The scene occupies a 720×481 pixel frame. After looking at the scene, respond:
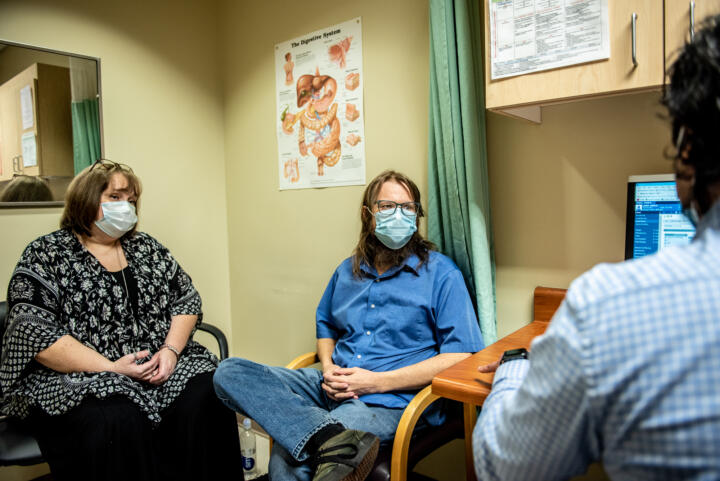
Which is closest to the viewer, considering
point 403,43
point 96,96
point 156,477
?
point 156,477

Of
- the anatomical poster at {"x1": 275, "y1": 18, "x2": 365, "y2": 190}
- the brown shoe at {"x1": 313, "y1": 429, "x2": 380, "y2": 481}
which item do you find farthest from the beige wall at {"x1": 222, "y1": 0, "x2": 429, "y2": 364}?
the brown shoe at {"x1": 313, "y1": 429, "x2": 380, "y2": 481}

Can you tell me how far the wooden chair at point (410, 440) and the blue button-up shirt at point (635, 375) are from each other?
2.48ft

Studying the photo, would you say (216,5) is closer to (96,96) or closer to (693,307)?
(96,96)

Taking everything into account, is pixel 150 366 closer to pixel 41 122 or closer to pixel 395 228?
pixel 395 228

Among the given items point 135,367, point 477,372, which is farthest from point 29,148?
point 477,372

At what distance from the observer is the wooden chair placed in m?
1.40

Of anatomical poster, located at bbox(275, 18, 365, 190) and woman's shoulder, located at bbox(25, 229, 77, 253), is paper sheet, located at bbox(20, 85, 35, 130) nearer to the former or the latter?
woman's shoulder, located at bbox(25, 229, 77, 253)

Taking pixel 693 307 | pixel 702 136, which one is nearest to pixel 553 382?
pixel 693 307

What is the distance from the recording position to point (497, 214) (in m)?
1.89

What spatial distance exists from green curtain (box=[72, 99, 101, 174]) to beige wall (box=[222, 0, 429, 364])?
75cm

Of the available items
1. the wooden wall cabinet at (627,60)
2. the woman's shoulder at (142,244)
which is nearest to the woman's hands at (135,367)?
the woman's shoulder at (142,244)

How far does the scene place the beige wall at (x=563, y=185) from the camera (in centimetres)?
158

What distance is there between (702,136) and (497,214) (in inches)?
48.5

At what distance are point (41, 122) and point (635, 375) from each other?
98.0 inches
